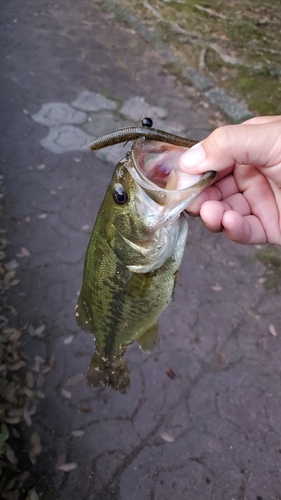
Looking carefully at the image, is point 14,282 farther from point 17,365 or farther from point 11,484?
point 11,484

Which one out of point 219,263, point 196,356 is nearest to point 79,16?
point 219,263

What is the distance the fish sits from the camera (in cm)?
166

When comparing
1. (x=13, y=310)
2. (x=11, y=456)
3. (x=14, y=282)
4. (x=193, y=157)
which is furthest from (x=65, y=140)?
(x=193, y=157)

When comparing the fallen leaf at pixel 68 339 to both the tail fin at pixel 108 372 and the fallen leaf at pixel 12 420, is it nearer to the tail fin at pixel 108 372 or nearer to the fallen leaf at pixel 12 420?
the fallen leaf at pixel 12 420

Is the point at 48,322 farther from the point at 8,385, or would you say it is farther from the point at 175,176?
the point at 175,176

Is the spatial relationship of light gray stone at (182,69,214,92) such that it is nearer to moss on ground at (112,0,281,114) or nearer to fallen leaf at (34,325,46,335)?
moss on ground at (112,0,281,114)

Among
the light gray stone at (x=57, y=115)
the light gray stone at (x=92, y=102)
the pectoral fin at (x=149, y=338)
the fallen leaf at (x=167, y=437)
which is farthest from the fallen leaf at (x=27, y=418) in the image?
the light gray stone at (x=92, y=102)

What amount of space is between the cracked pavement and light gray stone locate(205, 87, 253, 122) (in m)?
0.20

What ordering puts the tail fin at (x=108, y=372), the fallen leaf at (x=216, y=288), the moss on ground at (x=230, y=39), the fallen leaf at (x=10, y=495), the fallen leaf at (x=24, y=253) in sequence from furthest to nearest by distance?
the moss on ground at (x=230, y=39) → the fallen leaf at (x=24, y=253) → the fallen leaf at (x=216, y=288) → the fallen leaf at (x=10, y=495) → the tail fin at (x=108, y=372)

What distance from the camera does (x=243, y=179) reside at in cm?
243

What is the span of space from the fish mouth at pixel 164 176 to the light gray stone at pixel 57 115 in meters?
4.44

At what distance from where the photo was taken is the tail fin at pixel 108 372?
2609mm

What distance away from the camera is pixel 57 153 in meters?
5.45

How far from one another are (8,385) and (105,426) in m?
0.88
